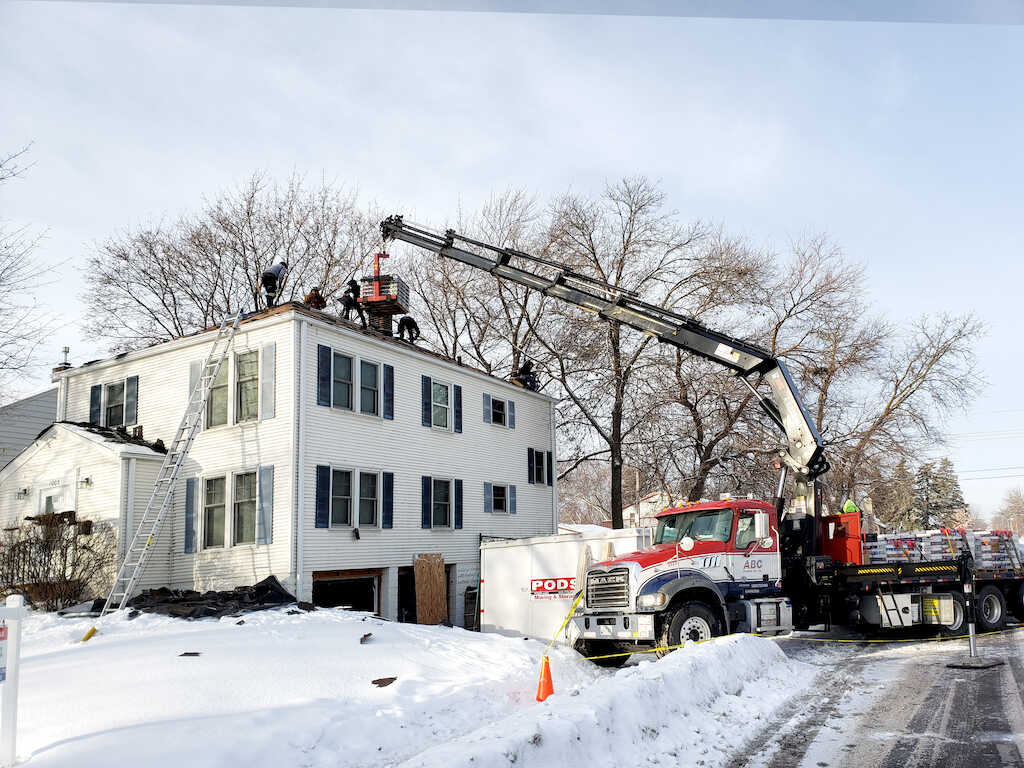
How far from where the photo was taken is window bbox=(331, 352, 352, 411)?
19.5m

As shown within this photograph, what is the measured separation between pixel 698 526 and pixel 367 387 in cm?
909

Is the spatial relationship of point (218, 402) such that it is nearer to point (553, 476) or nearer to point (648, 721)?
point (553, 476)

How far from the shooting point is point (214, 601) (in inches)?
633

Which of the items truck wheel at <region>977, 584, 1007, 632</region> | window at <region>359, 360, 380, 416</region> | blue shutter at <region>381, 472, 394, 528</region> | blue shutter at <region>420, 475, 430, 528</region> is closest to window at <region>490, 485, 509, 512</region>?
blue shutter at <region>420, 475, 430, 528</region>

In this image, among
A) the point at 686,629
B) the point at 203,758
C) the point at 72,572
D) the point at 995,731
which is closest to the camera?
the point at 203,758

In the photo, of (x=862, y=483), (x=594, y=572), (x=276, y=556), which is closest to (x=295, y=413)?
(x=276, y=556)

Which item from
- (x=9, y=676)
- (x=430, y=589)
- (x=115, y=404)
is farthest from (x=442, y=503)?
(x=9, y=676)

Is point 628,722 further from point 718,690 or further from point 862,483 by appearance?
point 862,483

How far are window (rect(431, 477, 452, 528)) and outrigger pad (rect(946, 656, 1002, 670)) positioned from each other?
1291cm

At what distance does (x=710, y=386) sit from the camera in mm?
30484

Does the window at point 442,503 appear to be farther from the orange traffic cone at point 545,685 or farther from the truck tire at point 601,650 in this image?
the orange traffic cone at point 545,685

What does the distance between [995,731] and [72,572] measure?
1716cm

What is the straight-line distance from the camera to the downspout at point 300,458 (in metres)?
17.8

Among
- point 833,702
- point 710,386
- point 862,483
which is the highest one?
point 710,386
